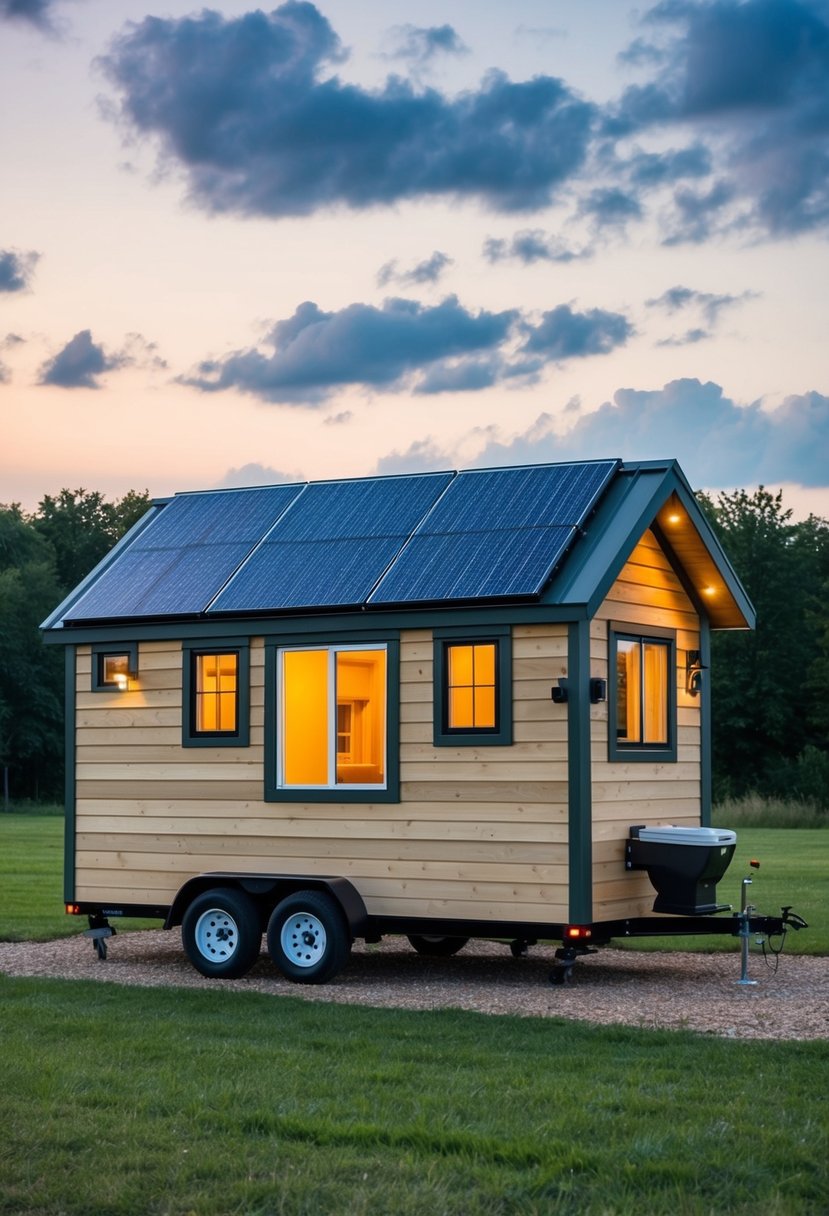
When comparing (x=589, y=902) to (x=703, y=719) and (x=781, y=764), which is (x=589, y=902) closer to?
(x=703, y=719)

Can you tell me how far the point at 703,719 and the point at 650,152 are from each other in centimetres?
711

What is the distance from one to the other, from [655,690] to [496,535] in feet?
7.53

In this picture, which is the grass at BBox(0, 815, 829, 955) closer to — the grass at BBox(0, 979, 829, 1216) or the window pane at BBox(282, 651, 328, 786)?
the window pane at BBox(282, 651, 328, 786)

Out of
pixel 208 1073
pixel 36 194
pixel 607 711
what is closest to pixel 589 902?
pixel 607 711

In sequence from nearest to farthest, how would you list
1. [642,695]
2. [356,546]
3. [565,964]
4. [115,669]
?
1. [565,964]
2. [642,695]
3. [356,546]
4. [115,669]

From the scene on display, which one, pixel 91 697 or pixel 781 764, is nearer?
pixel 91 697

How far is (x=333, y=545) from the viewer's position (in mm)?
14516

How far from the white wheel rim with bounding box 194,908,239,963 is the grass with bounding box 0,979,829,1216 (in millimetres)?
3095

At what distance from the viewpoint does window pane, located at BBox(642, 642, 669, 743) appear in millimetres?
14477

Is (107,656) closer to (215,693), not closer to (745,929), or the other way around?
(215,693)

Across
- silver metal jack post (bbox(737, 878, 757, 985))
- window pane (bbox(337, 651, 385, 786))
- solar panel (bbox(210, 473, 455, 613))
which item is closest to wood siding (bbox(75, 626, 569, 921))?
solar panel (bbox(210, 473, 455, 613))

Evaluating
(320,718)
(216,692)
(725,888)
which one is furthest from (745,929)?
(725,888)

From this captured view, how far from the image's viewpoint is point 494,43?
55.9 feet

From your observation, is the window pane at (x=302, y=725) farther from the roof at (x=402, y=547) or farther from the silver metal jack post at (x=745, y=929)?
the silver metal jack post at (x=745, y=929)
